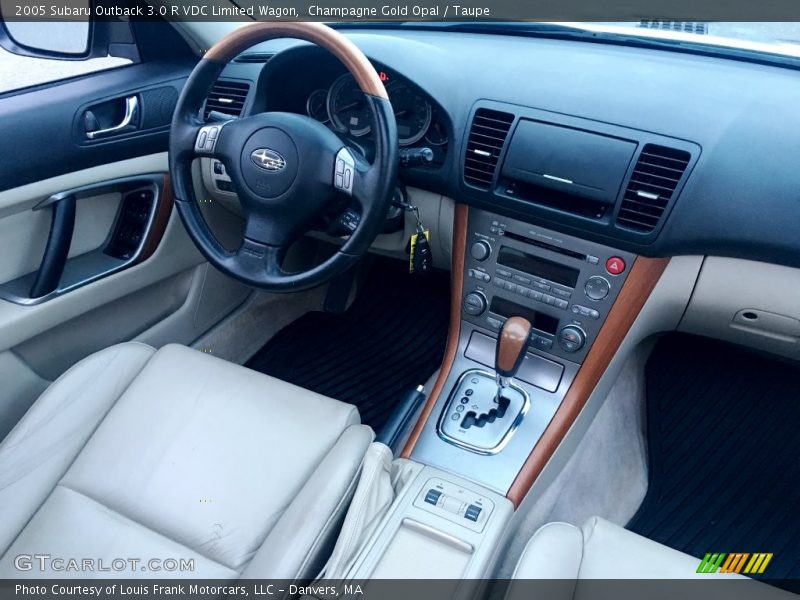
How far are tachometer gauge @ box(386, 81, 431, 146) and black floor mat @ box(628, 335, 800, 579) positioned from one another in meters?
0.97

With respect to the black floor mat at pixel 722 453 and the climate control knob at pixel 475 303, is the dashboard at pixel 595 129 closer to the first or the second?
the climate control knob at pixel 475 303

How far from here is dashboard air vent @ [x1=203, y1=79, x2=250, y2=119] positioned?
1824 mm

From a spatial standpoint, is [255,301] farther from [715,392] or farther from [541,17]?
[715,392]

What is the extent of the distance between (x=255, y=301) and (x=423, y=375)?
0.62 m

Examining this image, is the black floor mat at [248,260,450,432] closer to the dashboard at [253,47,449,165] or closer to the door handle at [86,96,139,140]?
the dashboard at [253,47,449,165]

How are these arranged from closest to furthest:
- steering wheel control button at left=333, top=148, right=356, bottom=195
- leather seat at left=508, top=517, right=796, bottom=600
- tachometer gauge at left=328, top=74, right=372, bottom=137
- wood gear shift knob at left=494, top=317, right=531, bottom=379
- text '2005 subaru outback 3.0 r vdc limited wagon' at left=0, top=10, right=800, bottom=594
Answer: leather seat at left=508, top=517, right=796, bottom=600 < text '2005 subaru outback 3.0 r vdc limited wagon' at left=0, top=10, right=800, bottom=594 < steering wheel control button at left=333, top=148, right=356, bottom=195 < wood gear shift knob at left=494, top=317, right=531, bottom=379 < tachometer gauge at left=328, top=74, right=372, bottom=137

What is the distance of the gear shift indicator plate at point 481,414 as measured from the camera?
161cm

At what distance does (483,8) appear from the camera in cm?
189

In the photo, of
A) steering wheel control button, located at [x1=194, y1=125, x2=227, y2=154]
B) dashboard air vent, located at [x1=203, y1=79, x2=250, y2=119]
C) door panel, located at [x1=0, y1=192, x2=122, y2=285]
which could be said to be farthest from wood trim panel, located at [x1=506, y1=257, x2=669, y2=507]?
door panel, located at [x1=0, y1=192, x2=122, y2=285]

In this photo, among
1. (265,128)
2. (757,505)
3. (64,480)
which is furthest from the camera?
(757,505)

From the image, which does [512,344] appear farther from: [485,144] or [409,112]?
[409,112]

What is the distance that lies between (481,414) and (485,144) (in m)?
0.61

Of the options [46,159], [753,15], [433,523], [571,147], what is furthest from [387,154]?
[753,15]

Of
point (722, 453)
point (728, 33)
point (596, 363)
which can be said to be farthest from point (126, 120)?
point (722, 453)
